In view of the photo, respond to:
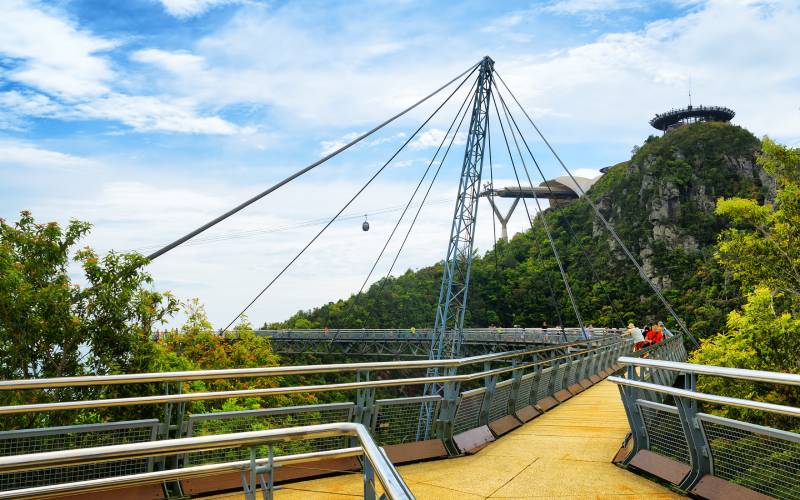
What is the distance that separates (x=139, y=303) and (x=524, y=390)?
26.1ft

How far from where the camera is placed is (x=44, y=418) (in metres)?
10.5

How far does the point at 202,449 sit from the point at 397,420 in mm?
4295

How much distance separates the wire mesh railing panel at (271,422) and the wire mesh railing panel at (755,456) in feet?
10.4

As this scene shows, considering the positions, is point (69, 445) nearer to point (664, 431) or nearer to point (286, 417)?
point (286, 417)

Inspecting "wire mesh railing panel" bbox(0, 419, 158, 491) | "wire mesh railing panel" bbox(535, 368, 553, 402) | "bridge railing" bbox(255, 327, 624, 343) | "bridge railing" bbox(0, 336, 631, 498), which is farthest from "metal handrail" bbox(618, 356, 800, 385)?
"bridge railing" bbox(255, 327, 624, 343)

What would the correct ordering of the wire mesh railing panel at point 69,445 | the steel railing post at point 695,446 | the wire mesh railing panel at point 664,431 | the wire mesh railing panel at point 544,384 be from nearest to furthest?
the wire mesh railing panel at point 69,445, the steel railing post at point 695,446, the wire mesh railing panel at point 664,431, the wire mesh railing panel at point 544,384

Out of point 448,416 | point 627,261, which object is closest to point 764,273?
point 448,416

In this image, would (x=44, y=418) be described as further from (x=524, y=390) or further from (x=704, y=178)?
(x=704, y=178)

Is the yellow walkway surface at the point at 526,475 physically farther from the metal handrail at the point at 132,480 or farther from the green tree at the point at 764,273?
the green tree at the point at 764,273

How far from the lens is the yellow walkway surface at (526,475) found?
5480mm

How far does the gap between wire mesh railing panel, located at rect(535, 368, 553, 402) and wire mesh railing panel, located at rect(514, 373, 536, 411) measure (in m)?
0.57

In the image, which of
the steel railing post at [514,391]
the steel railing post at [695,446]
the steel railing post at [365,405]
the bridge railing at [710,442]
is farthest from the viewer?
the steel railing post at [514,391]

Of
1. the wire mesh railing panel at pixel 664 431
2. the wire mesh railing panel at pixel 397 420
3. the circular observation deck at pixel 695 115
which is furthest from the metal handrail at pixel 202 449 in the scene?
the circular observation deck at pixel 695 115

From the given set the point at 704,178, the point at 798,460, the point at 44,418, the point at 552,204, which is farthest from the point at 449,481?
the point at 552,204
